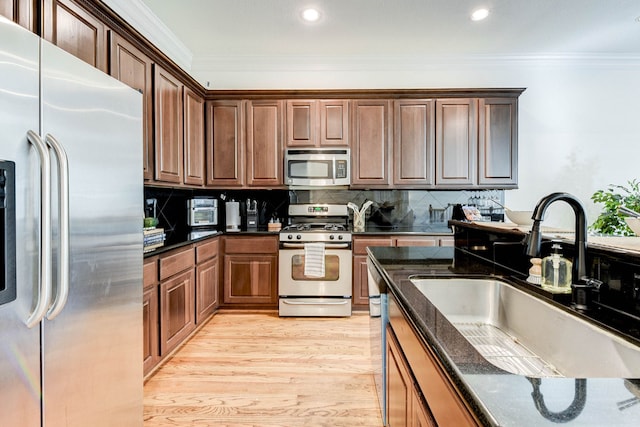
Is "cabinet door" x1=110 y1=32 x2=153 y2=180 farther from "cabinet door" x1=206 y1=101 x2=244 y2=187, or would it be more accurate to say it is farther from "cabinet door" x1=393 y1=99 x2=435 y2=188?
"cabinet door" x1=393 y1=99 x2=435 y2=188

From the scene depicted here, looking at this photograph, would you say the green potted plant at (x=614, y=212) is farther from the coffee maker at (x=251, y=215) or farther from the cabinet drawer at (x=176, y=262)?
the cabinet drawer at (x=176, y=262)

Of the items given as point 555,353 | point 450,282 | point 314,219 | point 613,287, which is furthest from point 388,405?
point 314,219

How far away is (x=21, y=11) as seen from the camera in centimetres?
147

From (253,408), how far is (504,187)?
3173mm

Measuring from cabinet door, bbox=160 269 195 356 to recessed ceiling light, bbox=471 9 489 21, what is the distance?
10.7 feet

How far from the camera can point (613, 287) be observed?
1.04m

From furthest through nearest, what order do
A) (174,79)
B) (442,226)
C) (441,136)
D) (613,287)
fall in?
(442,226) → (441,136) → (174,79) → (613,287)

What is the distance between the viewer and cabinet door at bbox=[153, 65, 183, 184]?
8.25 ft

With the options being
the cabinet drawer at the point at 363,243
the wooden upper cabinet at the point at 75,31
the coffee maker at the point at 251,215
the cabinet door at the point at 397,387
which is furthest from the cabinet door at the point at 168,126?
the cabinet door at the point at 397,387

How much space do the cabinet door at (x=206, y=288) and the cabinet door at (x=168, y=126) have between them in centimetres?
82

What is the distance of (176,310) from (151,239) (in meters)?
0.60

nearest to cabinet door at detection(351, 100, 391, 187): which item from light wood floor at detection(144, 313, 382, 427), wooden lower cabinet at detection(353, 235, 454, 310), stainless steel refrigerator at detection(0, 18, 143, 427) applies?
wooden lower cabinet at detection(353, 235, 454, 310)

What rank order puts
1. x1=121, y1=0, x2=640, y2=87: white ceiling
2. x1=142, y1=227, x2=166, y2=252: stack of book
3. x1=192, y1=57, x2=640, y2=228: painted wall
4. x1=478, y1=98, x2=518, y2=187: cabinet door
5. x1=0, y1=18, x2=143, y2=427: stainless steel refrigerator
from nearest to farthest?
x1=0, y1=18, x2=143, y2=427: stainless steel refrigerator
x1=142, y1=227, x2=166, y2=252: stack of book
x1=121, y1=0, x2=640, y2=87: white ceiling
x1=478, y1=98, x2=518, y2=187: cabinet door
x1=192, y1=57, x2=640, y2=228: painted wall

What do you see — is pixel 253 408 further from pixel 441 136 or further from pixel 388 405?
pixel 441 136
